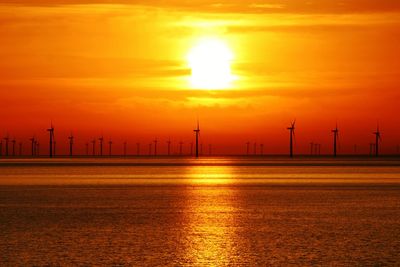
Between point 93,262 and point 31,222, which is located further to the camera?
point 31,222

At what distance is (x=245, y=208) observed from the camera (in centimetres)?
5081

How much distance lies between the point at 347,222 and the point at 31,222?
53.3ft

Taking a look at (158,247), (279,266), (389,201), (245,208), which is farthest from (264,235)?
(389,201)

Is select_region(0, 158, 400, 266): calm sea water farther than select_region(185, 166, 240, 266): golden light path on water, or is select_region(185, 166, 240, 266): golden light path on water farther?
select_region(185, 166, 240, 266): golden light path on water

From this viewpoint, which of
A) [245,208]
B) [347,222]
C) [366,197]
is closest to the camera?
[347,222]

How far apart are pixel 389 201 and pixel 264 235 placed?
24419 millimetres

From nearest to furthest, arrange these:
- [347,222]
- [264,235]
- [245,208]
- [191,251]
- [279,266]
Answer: [279,266], [191,251], [264,235], [347,222], [245,208]

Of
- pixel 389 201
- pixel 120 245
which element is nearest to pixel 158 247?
pixel 120 245

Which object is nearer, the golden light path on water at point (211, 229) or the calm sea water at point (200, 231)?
the calm sea water at point (200, 231)

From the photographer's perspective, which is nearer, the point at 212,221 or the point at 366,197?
the point at 212,221

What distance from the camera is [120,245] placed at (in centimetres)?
3156

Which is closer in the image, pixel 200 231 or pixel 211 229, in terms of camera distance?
pixel 200 231

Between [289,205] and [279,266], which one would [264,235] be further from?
[289,205]

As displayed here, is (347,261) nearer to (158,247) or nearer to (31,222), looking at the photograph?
(158,247)
